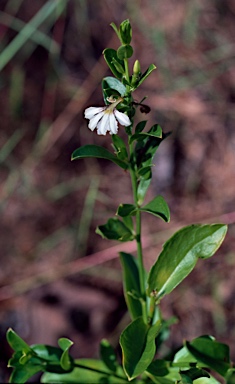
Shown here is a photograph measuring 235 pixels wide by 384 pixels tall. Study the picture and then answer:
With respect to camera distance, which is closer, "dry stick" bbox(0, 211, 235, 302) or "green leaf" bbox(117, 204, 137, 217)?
"green leaf" bbox(117, 204, 137, 217)

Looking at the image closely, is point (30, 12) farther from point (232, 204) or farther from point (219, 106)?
point (232, 204)

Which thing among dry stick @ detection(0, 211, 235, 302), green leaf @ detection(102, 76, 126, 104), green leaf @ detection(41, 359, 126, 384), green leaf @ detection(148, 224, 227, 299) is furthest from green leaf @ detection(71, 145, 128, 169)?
dry stick @ detection(0, 211, 235, 302)

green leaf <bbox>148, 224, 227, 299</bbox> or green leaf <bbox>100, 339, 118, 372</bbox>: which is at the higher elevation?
green leaf <bbox>148, 224, 227, 299</bbox>

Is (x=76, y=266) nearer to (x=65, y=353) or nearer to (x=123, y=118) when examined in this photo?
(x=65, y=353)

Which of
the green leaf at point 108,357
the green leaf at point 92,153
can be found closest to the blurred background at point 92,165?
the green leaf at point 108,357

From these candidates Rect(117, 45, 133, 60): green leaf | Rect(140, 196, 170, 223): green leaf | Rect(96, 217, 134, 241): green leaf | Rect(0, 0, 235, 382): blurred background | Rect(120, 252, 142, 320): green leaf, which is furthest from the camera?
Rect(0, 0, 235, 382): blurred background

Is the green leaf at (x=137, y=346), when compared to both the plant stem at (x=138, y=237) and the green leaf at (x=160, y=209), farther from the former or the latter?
the green leaf at (x=160, y=209)

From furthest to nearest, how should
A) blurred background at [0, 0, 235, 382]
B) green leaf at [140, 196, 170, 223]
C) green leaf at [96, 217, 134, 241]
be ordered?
blurred background at [0, 0, 235, 382] < green leaf at [96, 217, 134, 241] < green leaf at [140, 196, 170, 223]

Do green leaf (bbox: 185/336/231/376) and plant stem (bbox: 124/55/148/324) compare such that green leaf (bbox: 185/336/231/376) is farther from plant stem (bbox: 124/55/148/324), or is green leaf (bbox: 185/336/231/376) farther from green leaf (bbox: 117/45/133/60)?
green leaf (bbox: 117/45/133/60)

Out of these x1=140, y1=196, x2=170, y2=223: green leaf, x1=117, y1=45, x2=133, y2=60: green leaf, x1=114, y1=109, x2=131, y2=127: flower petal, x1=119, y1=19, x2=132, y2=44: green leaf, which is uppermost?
x1=119, y1=19, x2=132, y2=44: green leaf
